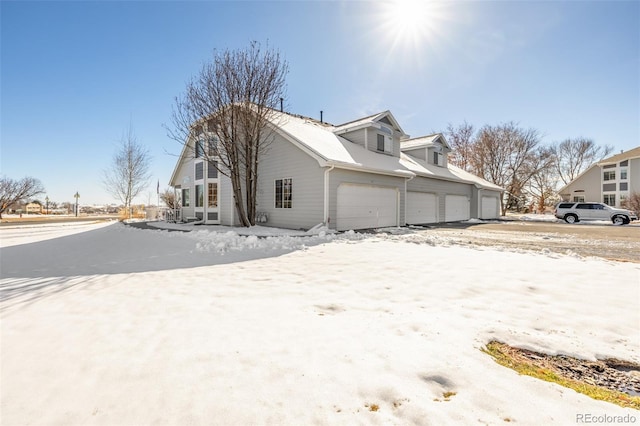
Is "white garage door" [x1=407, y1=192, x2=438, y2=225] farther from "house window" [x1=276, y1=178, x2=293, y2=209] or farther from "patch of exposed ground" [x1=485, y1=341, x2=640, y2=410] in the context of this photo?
"patch of exposed ground" [x1=485, y1=341, x2=640, y2=410]

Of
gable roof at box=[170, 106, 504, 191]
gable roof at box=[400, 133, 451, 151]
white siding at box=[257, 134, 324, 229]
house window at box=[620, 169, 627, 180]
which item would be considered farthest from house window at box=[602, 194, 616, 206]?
white siding at box=[257, 134, 324, 229]

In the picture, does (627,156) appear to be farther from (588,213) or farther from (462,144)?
(588,213)

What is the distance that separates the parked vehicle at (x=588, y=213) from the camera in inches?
677

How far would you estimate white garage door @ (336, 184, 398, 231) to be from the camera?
1145cm

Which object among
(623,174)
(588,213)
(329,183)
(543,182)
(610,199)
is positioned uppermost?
(623,174)

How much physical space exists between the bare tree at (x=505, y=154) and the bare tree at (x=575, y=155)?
1176 centimetres

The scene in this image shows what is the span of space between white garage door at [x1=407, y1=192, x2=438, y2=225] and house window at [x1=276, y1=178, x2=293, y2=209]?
24.3ft

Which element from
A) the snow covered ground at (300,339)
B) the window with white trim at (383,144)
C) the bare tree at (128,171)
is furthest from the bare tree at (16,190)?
the window with white trim at (383,144)

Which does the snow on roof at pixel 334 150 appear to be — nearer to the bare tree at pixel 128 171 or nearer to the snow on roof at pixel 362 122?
the snow on roof at pixel 362 122

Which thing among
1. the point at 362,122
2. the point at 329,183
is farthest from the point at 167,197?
the point at 329,183

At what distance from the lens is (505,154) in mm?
30453

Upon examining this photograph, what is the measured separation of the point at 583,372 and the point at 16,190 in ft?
153

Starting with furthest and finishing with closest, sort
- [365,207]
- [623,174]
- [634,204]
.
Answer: [623,174], [634,204], [365,207]

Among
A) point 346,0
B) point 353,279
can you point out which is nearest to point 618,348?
point 353,279
